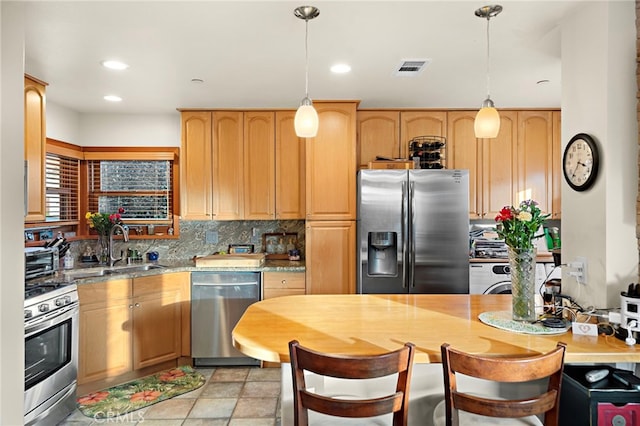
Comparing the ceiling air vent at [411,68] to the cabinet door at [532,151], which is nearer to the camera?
the ceiling air vent at [411,68]

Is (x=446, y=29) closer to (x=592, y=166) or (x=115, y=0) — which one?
(x=592, y=166)

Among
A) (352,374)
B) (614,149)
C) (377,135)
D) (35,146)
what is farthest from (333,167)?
(352,374)

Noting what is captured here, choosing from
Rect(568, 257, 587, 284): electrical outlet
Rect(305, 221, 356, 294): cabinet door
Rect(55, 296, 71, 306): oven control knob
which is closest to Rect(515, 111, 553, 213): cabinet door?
Rect(305, 221, 356, 294): cabinet door

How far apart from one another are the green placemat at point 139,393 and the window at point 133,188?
1571 mm

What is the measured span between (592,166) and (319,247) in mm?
2327

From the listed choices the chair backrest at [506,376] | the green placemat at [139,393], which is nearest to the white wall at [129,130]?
the green placemat at [139,393]

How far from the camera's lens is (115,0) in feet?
6.48

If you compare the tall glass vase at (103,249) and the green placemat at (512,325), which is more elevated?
the tall glass vase at (103,249)

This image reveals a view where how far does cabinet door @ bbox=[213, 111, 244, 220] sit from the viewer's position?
4.02 meters

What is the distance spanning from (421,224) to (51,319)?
9.42ft

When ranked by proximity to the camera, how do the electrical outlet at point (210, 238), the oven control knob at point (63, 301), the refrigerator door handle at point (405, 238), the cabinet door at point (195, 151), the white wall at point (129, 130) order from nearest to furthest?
1. the oven control knob at point (63, 301)
2. the refrigerator door handle at point (405, 238)
3. the cabinet door at point (195, 151)
4. the white wall at point (129, 130)
5. the electrical outlet at point (210, 238)

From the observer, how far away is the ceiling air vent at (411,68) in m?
2.78

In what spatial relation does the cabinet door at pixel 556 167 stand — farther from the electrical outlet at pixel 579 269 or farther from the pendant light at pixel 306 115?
the pendant light at pixel 306 115

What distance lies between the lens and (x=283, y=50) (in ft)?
8.46
